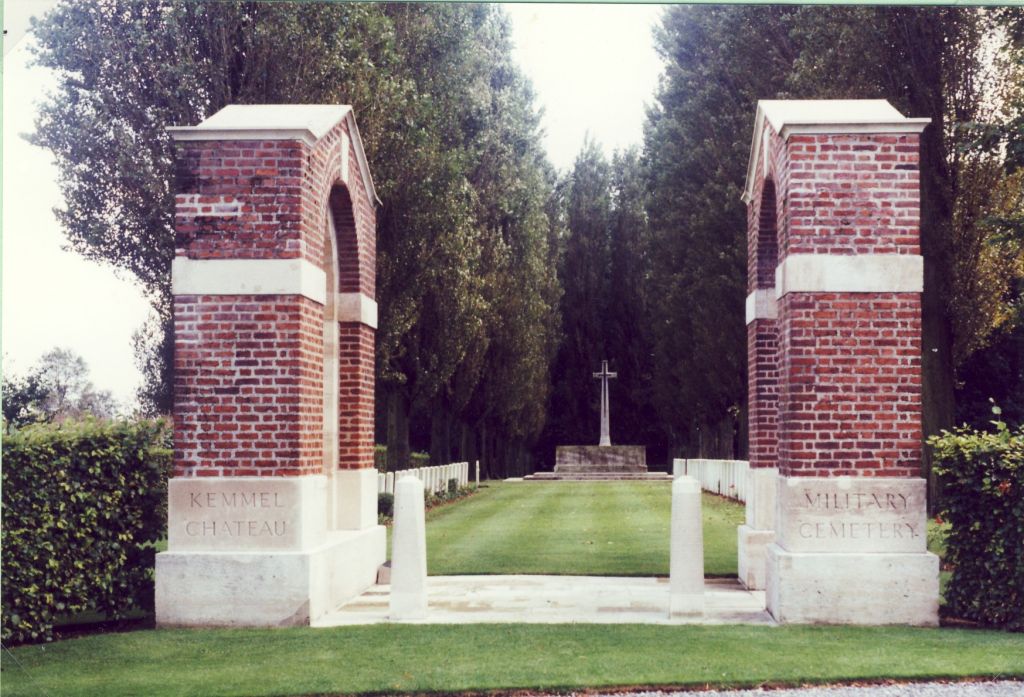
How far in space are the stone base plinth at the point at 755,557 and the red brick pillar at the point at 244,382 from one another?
166 inches

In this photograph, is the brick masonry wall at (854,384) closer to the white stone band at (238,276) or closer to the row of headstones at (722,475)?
the white stone band at (238,276)

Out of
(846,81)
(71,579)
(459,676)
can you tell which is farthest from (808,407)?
(846,81)

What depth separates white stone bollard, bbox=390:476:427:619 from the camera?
30.1 feet

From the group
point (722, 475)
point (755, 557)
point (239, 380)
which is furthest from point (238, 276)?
point (722, 475)

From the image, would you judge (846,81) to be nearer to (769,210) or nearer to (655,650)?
(769,210)

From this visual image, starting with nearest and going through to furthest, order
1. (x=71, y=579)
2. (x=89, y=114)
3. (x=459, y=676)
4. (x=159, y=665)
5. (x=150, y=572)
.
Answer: (x=459, y=676) < (x=159, y=665) < (x=71, y=579) < (x=150, y=572) < (x=89, y=114)

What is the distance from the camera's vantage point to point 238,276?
8.98 metres

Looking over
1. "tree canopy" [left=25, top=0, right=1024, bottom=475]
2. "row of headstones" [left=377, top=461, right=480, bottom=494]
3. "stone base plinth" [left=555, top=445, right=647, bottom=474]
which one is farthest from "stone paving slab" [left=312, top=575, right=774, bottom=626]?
"stone base plinth" [left=555, top=445, right=647, bottom=474]

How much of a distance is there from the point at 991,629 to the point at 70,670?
21.5 ft

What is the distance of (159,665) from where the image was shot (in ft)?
24.3

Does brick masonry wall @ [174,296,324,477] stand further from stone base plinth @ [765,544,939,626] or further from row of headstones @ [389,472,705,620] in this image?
stone base plinth @ [765,544,939,626]

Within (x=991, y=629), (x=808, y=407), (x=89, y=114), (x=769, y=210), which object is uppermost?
(x=89, y=114)

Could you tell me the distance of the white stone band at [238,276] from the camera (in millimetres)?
8977

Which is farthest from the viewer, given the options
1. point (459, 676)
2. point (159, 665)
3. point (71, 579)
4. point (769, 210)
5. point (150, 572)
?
point (769, 210)
